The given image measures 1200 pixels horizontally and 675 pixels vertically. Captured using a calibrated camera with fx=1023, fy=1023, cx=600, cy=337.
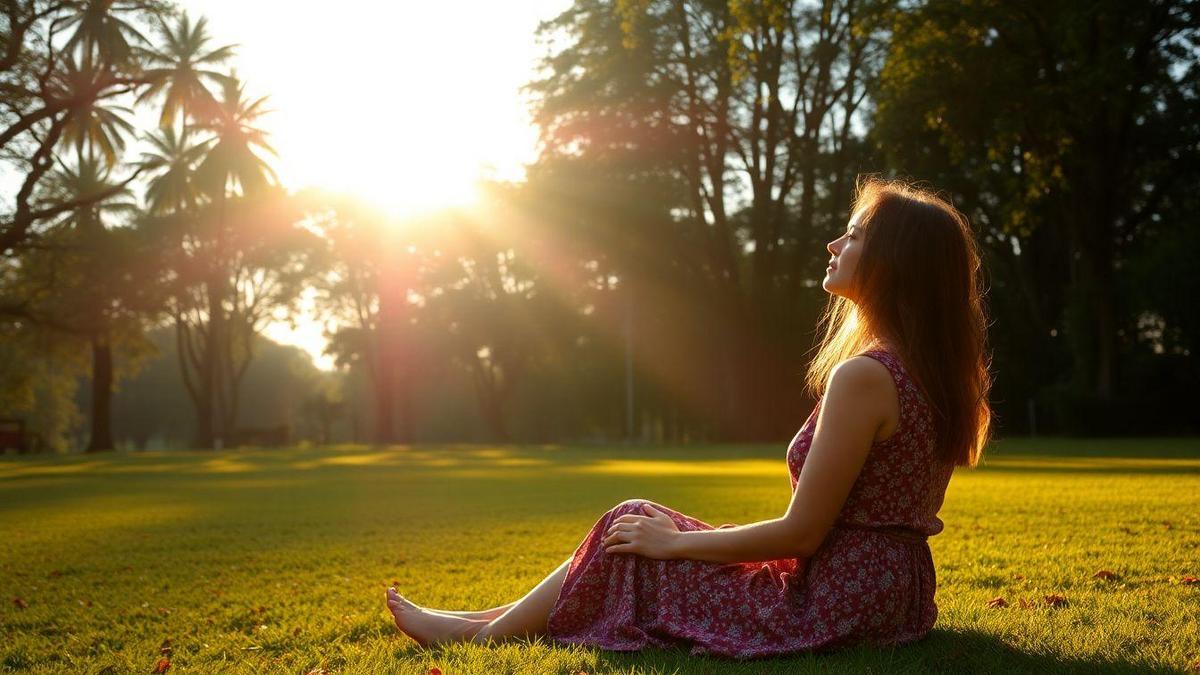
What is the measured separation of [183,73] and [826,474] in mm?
30069

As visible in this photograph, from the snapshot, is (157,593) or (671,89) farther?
(671,89)

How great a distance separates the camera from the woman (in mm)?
3326

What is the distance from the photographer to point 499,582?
247 inches

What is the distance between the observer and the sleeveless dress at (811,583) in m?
3.43

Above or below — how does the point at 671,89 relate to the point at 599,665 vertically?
above

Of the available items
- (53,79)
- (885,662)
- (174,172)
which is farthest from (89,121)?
(885,662)

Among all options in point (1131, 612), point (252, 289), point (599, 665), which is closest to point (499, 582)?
point (599, 665)

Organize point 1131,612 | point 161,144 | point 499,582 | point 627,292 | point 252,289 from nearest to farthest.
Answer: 1. point 1131,612
2. point 499,582
3. point 627,292
4. point 161,144
5. point 252,289

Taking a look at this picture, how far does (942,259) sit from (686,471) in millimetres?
15638

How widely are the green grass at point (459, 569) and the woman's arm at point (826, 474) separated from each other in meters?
0.38

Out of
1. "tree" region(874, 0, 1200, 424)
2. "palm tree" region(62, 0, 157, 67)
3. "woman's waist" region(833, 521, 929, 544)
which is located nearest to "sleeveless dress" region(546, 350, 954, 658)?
"woman's waist" region(833, 521, 929, 544)

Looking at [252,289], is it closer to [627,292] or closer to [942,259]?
[627,292]

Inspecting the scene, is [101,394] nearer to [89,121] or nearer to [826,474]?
[89,121]

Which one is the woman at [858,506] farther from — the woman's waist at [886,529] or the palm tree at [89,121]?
the palm tree at [89,121]
